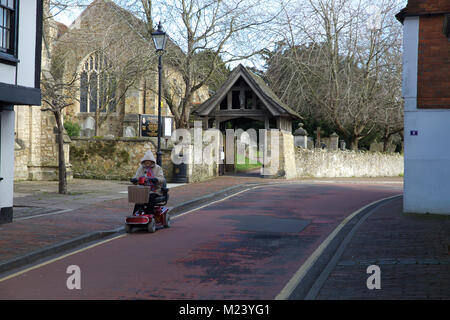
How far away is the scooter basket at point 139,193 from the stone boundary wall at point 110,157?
47.4ft

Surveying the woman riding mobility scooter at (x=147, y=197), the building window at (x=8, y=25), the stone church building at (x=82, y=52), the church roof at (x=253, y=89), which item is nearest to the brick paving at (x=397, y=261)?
the woman riding mobility scooter at (x=147, y=197)

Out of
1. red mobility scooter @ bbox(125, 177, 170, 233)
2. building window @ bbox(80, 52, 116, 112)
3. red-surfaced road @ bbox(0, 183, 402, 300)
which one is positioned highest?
building window @ bbox(80, 52, 116, 112)

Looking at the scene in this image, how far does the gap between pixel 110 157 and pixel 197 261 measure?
18.2 metres

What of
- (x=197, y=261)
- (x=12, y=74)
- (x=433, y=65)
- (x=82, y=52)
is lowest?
(x=197, y=261)

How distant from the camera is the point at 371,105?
3450cm

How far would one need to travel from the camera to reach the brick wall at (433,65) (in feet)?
49.1

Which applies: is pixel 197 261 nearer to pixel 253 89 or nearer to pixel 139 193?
pixel 139 193

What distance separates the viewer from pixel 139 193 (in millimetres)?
11148

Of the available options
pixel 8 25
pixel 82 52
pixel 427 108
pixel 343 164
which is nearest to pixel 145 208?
pixel 8 25

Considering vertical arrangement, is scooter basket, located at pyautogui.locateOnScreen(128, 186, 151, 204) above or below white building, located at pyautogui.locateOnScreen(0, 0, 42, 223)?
below

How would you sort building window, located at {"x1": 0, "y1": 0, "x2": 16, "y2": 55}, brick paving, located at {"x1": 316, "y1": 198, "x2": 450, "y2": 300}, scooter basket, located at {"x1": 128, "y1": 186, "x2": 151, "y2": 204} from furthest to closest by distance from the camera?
building window, located at {"x1": 0, "y1": 0, "x2": 16, "y2": 55}
scooter basket, located at {"x1": 128, "y1": 186, "x2": 151, "y2": 204}
brick paving, located at {"x1": 316, "y1": 198, "x2": 450, "y2": 300}

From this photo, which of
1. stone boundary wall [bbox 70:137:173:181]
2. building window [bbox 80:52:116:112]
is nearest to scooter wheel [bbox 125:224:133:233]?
stone boundary wall [bbox 70:137:173:181]

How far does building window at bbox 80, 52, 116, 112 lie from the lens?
28016 millimetres

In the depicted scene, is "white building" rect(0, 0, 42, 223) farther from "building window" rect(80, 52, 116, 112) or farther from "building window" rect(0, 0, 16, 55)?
"building window" rect(80, 52, 116, 112)
